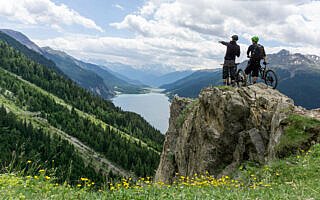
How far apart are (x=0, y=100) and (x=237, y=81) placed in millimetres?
196776

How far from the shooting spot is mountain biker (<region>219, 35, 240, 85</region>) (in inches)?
1044

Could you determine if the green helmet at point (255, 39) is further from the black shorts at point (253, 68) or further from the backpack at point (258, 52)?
the black shorts at point (253, 68)

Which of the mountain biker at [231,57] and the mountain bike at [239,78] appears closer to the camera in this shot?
the mountain biker at [231,57]

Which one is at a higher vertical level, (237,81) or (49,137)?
(237,81)

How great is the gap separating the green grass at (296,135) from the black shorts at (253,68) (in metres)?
7.45

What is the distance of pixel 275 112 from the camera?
21312 mm

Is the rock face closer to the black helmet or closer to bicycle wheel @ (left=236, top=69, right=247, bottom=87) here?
bicycle wheel @ (left=236, top=69, right=247, bottom=87)

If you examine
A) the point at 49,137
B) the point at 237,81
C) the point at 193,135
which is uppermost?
the point at 237,81

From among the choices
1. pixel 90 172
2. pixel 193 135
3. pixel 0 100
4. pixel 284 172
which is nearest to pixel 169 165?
pixel 193 135

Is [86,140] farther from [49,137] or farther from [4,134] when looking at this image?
[4,134]

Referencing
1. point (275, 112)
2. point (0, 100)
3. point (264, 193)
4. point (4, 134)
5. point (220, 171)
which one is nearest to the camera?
point (264, 193)

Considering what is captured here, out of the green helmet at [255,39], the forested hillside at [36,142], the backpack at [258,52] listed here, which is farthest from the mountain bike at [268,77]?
the forested hillside at [36,142]

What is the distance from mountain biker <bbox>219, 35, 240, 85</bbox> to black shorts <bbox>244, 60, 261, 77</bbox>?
1296mm

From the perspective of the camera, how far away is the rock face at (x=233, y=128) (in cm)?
2142
